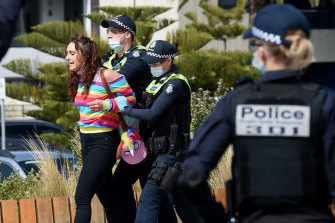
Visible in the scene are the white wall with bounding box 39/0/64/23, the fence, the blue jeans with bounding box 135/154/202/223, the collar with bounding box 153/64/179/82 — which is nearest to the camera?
the blue jeans with bounding box 135/154/202/223

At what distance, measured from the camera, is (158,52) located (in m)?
5.92

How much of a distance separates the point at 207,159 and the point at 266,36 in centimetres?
50

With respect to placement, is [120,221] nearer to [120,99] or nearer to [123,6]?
[120,99]

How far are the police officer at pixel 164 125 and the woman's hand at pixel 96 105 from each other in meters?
0.15

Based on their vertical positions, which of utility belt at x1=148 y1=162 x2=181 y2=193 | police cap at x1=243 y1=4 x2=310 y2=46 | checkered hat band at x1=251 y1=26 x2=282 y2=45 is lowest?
utility belt at x1=148 y1=162 x2=181 y2=193

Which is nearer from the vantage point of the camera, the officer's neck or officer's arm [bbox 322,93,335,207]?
officer's arm [bbox 322,93,335,207]

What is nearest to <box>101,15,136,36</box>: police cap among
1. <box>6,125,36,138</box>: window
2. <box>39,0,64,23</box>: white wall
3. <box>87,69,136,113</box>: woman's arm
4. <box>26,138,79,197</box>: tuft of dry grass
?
<box>87,69,136,113</box>: woman's arm

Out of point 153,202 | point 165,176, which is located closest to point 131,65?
point 165,176

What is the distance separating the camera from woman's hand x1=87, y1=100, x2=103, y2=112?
18.3ft

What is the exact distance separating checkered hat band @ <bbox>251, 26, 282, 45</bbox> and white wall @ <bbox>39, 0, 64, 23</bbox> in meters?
31.6

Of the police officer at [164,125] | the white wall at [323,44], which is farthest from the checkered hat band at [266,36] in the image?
the white wall at [323,44]

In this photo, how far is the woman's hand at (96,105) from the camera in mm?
5590

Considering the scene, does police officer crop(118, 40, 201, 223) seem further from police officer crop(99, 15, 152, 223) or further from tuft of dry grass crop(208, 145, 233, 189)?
tuft of dry grass crop(208, 145, 233, 189)

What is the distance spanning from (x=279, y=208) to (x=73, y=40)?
3.14m
